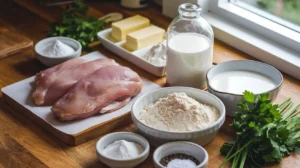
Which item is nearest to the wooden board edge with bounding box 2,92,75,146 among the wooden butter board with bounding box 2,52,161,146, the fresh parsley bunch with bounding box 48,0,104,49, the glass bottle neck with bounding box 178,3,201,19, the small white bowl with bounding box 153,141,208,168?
the wooden butter board with bounding box 2,52,161,146

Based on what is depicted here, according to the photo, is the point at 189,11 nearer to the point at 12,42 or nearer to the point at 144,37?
the point at 144,37

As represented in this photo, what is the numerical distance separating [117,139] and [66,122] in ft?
0.48

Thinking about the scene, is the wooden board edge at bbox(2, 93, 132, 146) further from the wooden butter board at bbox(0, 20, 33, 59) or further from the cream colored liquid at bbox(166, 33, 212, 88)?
the wooden butter board at bbox(0, 20, 33, 59)

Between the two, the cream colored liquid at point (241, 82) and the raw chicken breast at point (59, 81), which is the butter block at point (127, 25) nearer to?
the raw chicken breast at point (59, 81)

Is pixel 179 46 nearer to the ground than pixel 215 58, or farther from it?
farther from it

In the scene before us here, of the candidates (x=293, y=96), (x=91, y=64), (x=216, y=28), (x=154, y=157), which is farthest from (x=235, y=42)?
(x=154, y=157)

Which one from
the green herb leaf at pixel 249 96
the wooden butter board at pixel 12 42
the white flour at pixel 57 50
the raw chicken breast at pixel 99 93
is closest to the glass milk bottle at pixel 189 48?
the raw chicken breast at pixel 99 93

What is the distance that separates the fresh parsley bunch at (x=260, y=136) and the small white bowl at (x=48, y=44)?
0.55 m

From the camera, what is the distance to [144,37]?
170 centimetres

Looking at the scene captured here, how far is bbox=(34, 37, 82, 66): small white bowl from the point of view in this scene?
1647 millimetres

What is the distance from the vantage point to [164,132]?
4.26 feet

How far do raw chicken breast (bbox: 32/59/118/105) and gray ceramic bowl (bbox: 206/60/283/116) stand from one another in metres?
0.28

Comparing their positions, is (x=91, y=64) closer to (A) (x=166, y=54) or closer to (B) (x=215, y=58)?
(A) (x=166, y=54)

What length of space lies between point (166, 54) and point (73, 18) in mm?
424
